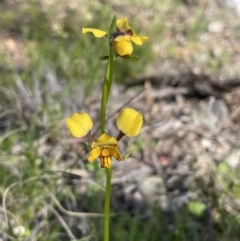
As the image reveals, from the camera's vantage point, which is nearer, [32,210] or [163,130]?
[32,210]

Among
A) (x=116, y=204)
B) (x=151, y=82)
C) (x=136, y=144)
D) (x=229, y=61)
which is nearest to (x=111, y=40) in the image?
(x=116, y=204)

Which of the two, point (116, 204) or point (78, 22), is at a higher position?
point (78, 22)

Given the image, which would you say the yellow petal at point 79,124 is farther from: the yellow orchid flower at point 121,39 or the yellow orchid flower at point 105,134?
the yellow orchid flower at point 121,39

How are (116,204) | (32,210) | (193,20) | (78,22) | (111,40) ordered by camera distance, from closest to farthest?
(111,40)
(32,210)
(116,204)
(78,22)
(193,20)

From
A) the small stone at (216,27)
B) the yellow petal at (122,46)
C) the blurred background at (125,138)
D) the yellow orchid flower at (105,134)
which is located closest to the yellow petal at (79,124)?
the yellow orchid flower at (105,134)

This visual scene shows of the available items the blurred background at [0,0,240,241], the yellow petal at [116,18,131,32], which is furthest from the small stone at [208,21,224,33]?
the yellow petal at [116,18,131,32]

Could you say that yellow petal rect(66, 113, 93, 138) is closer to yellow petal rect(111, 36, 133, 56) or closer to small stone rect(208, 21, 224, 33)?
yellow petal rect(111, 36, 133, 56)

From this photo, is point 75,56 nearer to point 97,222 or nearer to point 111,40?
point 97,222
